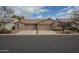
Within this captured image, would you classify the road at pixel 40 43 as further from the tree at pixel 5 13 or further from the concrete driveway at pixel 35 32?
the tree at pixel 5 13

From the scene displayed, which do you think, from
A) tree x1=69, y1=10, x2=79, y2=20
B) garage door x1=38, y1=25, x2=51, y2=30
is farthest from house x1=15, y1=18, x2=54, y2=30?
tree x1=69, y1=10, x2=79, y2=20

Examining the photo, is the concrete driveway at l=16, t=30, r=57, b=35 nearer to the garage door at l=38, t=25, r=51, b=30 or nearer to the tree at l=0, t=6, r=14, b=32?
the garage door at l=38, t=25, r=51, b=30

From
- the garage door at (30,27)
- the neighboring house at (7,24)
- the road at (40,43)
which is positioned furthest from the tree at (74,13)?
the neighboring house at (7,24)

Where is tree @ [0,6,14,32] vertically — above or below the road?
above
